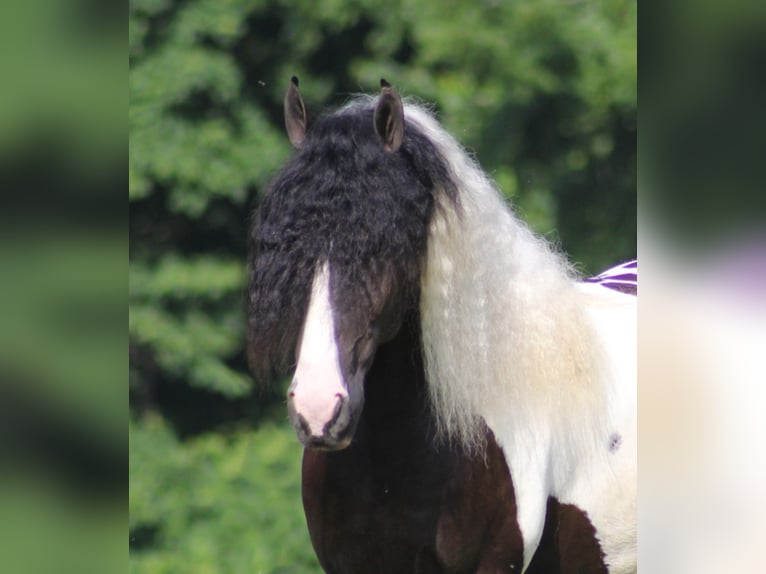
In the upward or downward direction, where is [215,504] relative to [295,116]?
downward

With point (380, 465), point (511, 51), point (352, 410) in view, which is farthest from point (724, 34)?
point (511, 51)

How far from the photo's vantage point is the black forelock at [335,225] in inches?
84.4

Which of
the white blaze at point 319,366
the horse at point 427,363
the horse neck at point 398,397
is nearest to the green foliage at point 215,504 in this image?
the horse at point 427,363

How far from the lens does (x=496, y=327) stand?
247 cm

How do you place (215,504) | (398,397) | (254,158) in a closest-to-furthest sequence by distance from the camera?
(398,397), (215,504), (254,158)

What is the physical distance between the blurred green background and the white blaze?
491 cm

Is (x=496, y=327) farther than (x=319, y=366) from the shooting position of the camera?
Yes

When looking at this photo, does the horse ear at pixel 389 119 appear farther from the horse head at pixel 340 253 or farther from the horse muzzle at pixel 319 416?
the horse muzzle at pixel 319 416

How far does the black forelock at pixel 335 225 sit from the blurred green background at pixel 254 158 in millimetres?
4699

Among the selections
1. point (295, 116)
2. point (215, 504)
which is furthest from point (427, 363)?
point (215, 504)

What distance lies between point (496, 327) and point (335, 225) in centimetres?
48

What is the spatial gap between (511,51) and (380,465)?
520 centimetres

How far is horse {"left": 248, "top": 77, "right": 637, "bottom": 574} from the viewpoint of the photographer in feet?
7.05

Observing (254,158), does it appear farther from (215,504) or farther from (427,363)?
(427,363)
